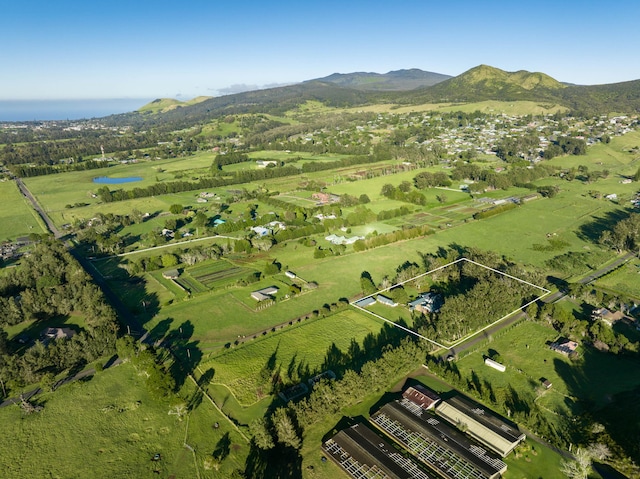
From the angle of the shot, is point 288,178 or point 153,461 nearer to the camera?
point 153,461

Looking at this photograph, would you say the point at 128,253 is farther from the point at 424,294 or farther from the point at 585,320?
the point at 585,320

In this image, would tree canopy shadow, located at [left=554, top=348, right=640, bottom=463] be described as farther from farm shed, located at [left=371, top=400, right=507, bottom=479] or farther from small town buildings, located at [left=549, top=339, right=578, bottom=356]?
farm shed, located at [left=371, top=400, right=507, bottom=479]

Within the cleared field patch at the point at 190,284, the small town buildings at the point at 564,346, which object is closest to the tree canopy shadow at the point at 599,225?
the small town buildings at the point at 564,346

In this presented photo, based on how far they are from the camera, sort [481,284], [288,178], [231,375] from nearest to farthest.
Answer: [231,375]
[481,284]
[288,178]

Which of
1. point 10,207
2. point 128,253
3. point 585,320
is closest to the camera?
point 585,320

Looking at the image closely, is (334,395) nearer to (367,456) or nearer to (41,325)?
(367,456)

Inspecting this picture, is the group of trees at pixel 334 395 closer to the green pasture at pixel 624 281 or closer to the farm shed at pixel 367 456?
the farm shed at pixel 367 456

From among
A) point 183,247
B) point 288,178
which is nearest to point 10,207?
point 183,247
